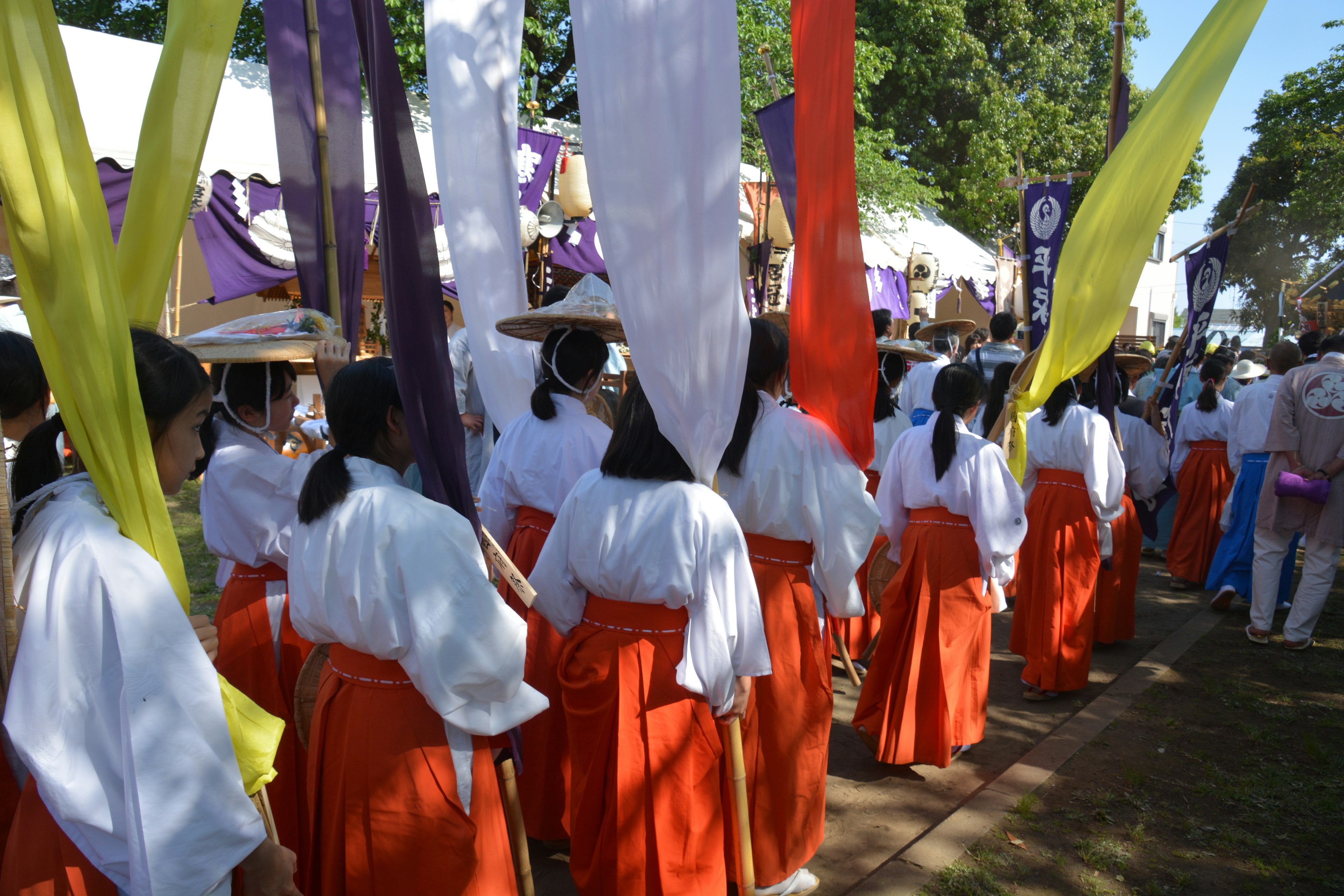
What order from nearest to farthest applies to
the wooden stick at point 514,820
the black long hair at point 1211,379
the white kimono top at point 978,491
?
the wooden stick at point 514,820, the white kimono top at point 978,491, the black long hair at point 1211,379

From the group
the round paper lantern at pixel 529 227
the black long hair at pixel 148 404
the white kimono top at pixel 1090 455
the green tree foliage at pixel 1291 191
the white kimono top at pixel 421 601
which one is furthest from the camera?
the green tree foliage at pixel 1291 191

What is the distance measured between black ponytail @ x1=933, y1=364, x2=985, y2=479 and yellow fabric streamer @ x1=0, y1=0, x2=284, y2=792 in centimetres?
291

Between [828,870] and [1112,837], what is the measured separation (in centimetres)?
110

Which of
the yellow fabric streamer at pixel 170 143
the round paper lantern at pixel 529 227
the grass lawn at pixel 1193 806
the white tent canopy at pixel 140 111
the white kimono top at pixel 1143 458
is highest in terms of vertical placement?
the white tent canopy at pixel 140 111

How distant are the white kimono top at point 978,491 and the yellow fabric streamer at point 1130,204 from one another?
0.36m

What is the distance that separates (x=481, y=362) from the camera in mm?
3639

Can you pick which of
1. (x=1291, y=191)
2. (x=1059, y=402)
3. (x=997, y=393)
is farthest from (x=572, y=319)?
(x=1291, y=191)

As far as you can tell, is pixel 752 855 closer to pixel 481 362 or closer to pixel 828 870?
pixel 828 870

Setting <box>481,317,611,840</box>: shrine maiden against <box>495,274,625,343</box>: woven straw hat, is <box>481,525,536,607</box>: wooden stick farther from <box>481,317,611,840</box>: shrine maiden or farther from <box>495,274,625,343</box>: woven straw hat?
<box>495,274,625,343</box>: woven straw hat

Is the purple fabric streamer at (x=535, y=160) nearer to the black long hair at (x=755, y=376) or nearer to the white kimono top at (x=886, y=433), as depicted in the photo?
the white kimono top at (x=886, y=433)

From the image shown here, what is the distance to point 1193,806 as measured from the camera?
349 centimetres

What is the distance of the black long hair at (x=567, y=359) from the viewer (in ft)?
11.1

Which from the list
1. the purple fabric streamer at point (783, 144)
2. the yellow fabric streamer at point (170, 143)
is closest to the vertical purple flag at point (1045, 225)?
the purple fabric streamer at point (783, 144)

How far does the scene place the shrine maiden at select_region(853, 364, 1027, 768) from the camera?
3.60 meters
